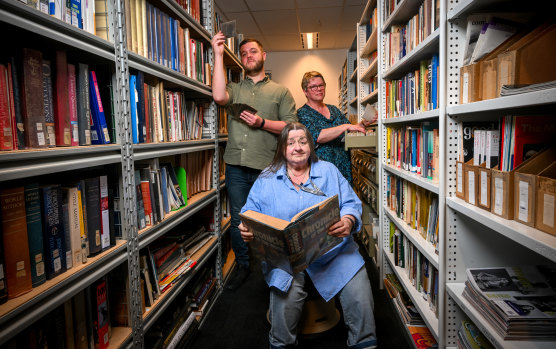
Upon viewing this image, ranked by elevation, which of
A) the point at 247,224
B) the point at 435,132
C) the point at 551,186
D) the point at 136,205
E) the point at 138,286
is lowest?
the point at 138,286

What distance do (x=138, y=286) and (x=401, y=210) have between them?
5.22 ft

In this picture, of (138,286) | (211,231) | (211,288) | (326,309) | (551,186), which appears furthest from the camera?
(211,231)

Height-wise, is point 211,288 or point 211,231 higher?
point 211,231

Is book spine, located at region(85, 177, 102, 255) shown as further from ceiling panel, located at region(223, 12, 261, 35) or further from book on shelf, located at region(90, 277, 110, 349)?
ceiling panel, located at region(223, 12, 261, 35)

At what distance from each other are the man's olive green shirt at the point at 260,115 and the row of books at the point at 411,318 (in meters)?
1.21

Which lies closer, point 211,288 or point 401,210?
point 401,210

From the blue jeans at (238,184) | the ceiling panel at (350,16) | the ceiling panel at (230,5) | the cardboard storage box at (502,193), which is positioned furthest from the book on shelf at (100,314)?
the ceiling panel at (350,16)

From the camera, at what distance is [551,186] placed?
79 cm

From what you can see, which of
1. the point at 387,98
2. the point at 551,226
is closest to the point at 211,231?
Answer: the point at 387,98

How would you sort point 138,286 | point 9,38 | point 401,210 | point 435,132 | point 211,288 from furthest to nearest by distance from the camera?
1. point 211,288
2. point 401,210
3. point 435,132
4. point 138,286
5. point 9,38

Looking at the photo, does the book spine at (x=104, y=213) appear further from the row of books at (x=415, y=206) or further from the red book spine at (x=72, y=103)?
the row of books at (x=415, y=206)

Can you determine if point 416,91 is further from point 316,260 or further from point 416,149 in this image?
point 316,260

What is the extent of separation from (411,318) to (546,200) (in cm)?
122

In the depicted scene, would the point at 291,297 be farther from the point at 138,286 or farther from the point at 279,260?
the point at 138,286
